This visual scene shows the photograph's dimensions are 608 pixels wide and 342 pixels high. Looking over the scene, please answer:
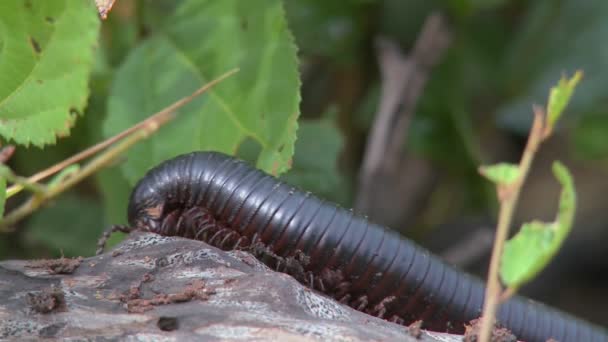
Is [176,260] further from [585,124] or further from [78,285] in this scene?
[585,124]

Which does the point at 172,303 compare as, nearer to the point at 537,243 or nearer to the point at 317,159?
the point at 537,243

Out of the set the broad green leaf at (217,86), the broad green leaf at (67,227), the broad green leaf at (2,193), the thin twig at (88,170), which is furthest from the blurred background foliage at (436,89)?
the thin twig at (88,170)

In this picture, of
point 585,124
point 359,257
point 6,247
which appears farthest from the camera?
point 585,124

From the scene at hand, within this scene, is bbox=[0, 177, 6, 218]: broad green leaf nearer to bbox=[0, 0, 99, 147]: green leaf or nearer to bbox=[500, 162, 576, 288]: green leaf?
bbox=[0, 0, 99, 147]: green leaf

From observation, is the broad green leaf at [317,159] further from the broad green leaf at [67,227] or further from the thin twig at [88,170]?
the thin twig at [88,170]

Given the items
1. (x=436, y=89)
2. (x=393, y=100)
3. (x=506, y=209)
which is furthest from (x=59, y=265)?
(x=436, y=89)

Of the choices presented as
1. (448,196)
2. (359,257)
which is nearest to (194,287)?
(359,257)
